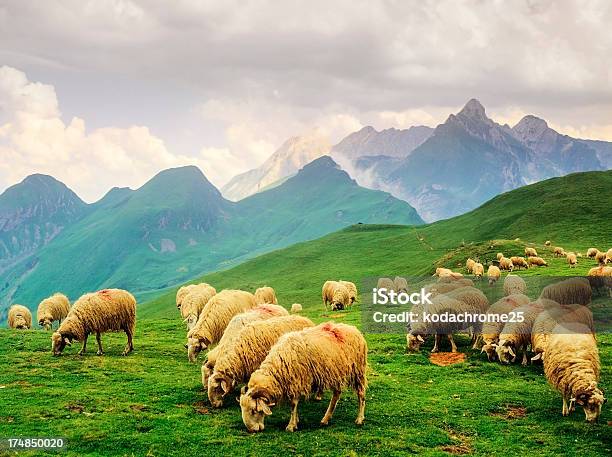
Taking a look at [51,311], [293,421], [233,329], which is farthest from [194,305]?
[293,421]

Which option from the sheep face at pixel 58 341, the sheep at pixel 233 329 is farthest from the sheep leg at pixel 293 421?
the sheep face at pixel 58 341

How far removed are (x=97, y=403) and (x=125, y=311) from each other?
7.97 metres

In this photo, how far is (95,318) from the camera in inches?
915

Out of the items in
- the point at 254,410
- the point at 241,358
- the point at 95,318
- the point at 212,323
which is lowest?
the point at 254,410

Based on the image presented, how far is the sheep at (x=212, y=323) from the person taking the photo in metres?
23.1

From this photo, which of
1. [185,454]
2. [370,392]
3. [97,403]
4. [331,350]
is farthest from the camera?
[370,392]

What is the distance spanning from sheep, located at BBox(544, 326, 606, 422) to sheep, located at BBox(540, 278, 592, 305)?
11913 mm

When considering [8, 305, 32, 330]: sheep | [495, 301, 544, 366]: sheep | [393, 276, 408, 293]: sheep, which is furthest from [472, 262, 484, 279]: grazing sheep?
[8, 305, 32, 330]: sheep

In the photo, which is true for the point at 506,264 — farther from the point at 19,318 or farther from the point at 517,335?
the point at 19,318

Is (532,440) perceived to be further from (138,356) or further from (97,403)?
(138,356)

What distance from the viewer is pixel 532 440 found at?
1445cm

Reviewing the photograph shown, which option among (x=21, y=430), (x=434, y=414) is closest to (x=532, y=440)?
(x=434, y=414)

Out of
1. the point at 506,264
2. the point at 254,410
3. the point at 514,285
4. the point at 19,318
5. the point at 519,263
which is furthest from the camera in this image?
the point at 519,263

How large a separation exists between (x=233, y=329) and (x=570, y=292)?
853 inches
